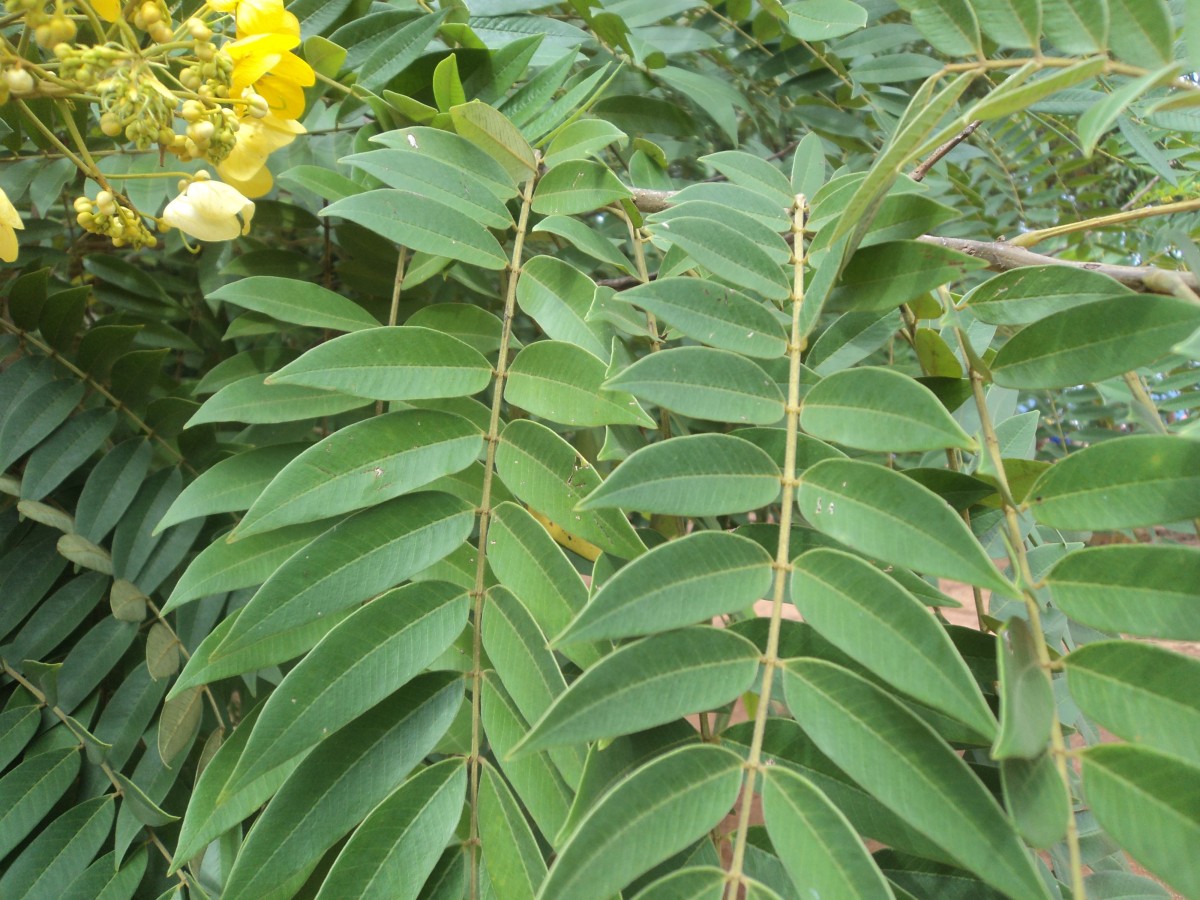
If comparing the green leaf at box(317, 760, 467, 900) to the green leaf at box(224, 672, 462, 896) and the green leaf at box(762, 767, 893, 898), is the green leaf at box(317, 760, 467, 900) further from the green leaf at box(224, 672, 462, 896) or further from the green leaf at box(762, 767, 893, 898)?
the green leaf at box(762, 767, 893, 898)

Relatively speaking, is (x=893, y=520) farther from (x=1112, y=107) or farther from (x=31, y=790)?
(x=31, y=790)

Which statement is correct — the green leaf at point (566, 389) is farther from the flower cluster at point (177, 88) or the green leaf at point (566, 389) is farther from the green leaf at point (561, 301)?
the flower cluster at point (177, 88)

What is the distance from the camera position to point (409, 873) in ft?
1.33

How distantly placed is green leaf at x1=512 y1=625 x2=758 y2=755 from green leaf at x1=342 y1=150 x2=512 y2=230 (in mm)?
330

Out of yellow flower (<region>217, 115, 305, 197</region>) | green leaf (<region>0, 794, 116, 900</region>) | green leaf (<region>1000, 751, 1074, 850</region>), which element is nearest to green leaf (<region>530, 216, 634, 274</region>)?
yellow flower (<region>217, 115, 305, 197</region>)

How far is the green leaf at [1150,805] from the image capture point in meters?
0.31

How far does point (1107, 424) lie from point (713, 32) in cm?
117

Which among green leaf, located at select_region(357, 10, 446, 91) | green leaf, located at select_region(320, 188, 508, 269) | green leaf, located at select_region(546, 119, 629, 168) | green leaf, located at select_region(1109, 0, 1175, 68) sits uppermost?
green leaf, located at select_region(357, 10, 446, 91)

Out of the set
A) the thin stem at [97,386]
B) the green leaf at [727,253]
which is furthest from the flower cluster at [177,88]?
the green leaf at [727,253]

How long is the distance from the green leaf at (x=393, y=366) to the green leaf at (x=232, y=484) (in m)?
0.11

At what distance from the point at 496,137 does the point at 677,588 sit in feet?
1.36

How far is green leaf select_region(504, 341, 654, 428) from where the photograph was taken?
488 mm

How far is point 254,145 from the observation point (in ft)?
2.11

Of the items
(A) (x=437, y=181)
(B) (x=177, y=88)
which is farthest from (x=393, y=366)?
(B) (x=177, y=88)
